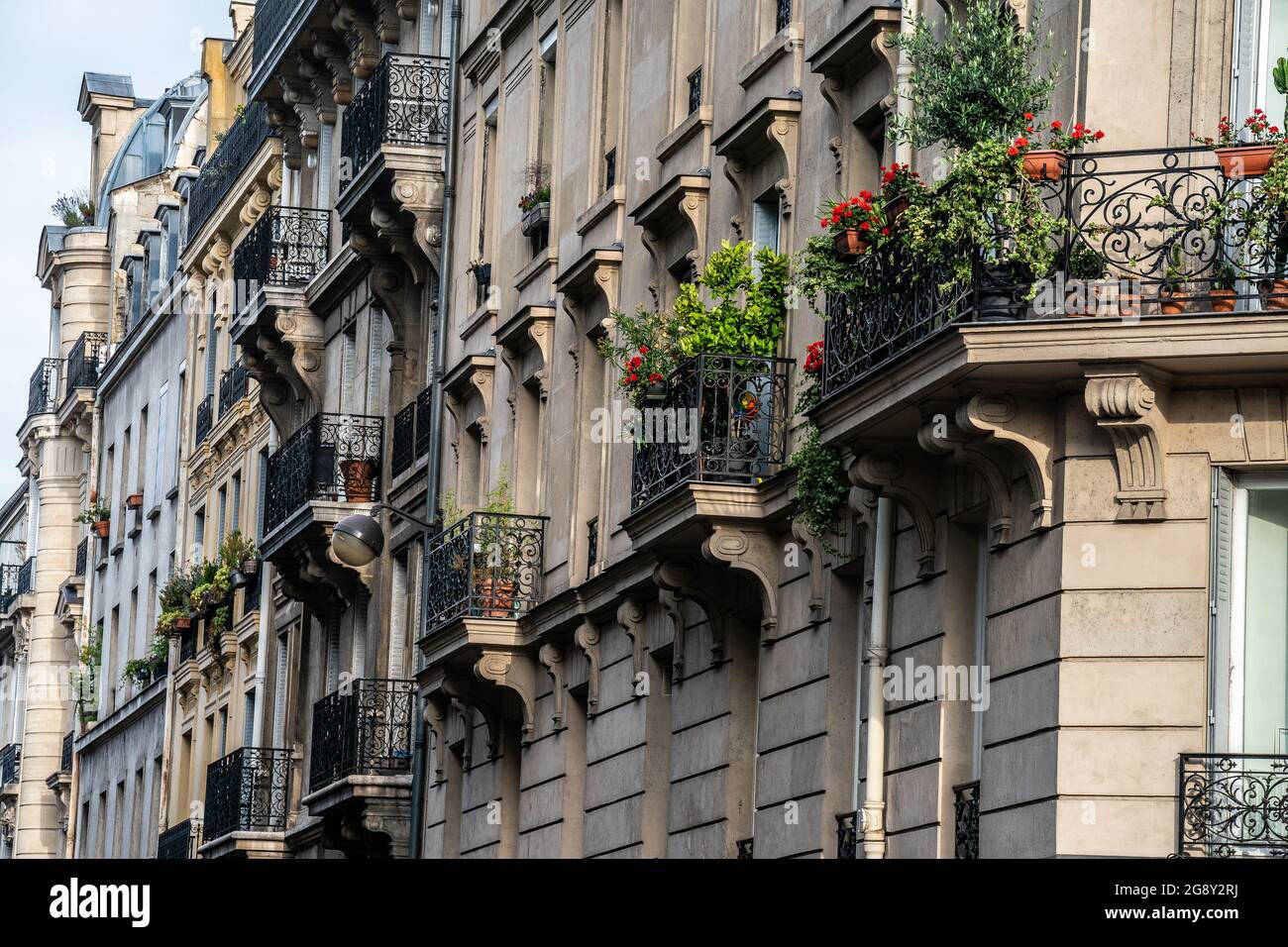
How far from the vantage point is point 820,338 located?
853 inches

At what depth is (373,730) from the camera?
3531cm

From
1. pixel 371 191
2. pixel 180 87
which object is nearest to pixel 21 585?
pixel 180 87

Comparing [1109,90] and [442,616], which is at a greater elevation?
[1109,90]

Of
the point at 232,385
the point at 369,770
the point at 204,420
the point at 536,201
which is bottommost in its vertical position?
the point at 369,770

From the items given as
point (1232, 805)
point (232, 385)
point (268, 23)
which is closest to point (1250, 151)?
point (1232, 805)

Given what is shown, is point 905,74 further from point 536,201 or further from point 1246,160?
point 536,201

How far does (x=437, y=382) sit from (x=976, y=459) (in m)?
17.4

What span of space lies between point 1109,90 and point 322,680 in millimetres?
24455

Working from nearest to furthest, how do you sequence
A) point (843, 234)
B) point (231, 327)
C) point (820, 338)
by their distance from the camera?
point (843, 234) < point (820, 338) < point (231, 327)

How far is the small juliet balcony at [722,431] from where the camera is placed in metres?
22.0

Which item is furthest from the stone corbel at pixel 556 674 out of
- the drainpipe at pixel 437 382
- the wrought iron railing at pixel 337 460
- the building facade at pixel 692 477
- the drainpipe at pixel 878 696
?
the wrought iron railing at pixel 337 460

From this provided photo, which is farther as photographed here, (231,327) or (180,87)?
(180,87)

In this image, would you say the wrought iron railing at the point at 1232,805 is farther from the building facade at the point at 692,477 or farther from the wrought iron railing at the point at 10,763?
the wrought iron railing at the point at 10,763
